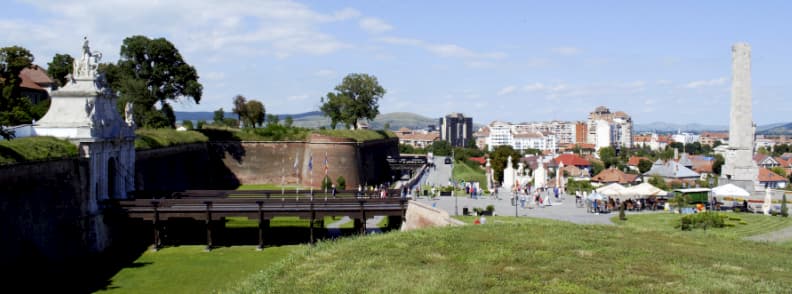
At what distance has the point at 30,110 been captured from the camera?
41.4m

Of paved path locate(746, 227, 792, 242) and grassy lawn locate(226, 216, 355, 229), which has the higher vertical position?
paved path locate(746, 227, 792, 242)

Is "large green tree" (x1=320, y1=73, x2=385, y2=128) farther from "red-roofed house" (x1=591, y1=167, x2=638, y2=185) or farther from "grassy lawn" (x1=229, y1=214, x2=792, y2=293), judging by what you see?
"grassy lawn" (x1=229, y1=214, x2=792, y2=293)

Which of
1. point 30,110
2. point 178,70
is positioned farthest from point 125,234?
point 178,70

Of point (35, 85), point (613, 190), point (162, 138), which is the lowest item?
point (613, 190)

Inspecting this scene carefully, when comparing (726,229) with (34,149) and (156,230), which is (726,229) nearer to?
(156,230)

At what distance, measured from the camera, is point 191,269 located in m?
25.7

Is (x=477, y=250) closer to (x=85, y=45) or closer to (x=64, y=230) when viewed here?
(x=64, y=230)

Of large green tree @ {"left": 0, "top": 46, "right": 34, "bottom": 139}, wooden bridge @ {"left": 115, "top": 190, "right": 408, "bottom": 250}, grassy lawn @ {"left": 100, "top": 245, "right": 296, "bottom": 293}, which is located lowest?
grassy lawn @ {"left": 100, "top": 245, "right": 296, "bottom": 293}

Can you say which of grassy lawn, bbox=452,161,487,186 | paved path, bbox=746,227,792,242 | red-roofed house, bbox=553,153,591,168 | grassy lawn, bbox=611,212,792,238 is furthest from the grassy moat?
red-roofed house, bbox=553,153,591,168

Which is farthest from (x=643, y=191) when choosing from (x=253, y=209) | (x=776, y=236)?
(x=253, y=209)

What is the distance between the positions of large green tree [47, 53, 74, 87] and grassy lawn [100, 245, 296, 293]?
1232 inches

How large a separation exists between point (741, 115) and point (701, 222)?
18095 millimetres

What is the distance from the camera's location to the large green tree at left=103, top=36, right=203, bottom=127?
52.4 m

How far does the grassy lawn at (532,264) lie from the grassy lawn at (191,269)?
4.40 m
